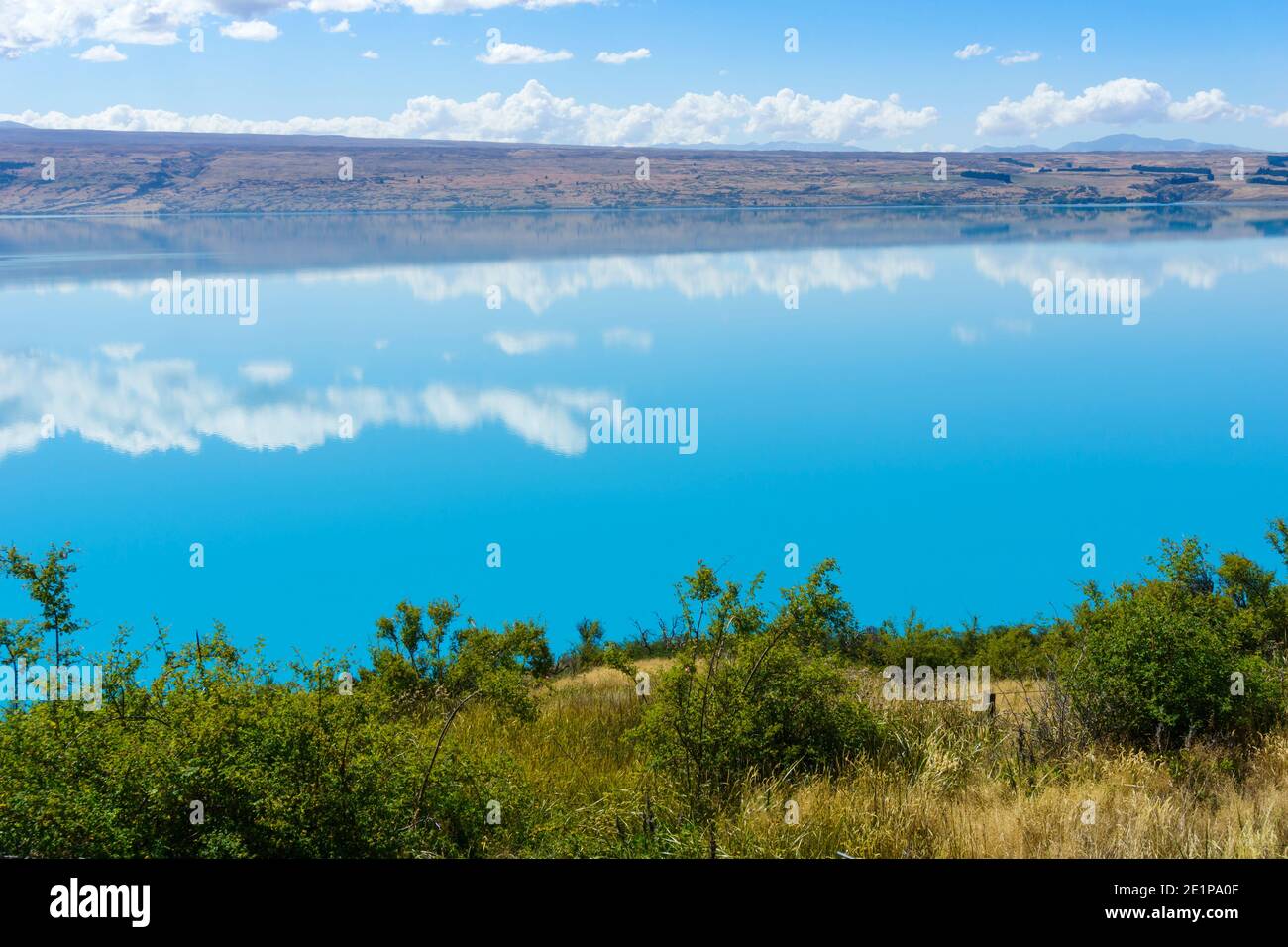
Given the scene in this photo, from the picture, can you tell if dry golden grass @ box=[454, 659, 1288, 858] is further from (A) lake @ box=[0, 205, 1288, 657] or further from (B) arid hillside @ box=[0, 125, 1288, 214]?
(B) arid hillside @ box=[0, 125, 1288, 214]

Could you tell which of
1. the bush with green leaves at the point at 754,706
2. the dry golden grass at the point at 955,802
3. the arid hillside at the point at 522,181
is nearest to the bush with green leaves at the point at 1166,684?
the dry golden grass at the point at 955,802

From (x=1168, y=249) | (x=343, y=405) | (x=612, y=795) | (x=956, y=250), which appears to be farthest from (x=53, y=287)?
(x=1168, y=249)

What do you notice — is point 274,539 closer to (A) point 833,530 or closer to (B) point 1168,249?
(A) point 833,530

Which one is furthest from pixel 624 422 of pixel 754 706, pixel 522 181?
pixel 522 181

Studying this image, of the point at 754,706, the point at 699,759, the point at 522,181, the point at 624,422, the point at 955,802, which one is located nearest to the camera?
the point at 955,802

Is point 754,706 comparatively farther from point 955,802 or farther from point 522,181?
point 522,181

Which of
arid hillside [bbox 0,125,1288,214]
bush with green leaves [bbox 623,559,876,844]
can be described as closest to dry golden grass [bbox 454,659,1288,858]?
bush with green leaves [bbox 623,559,876,844]

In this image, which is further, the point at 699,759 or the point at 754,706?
the point at 754,706
